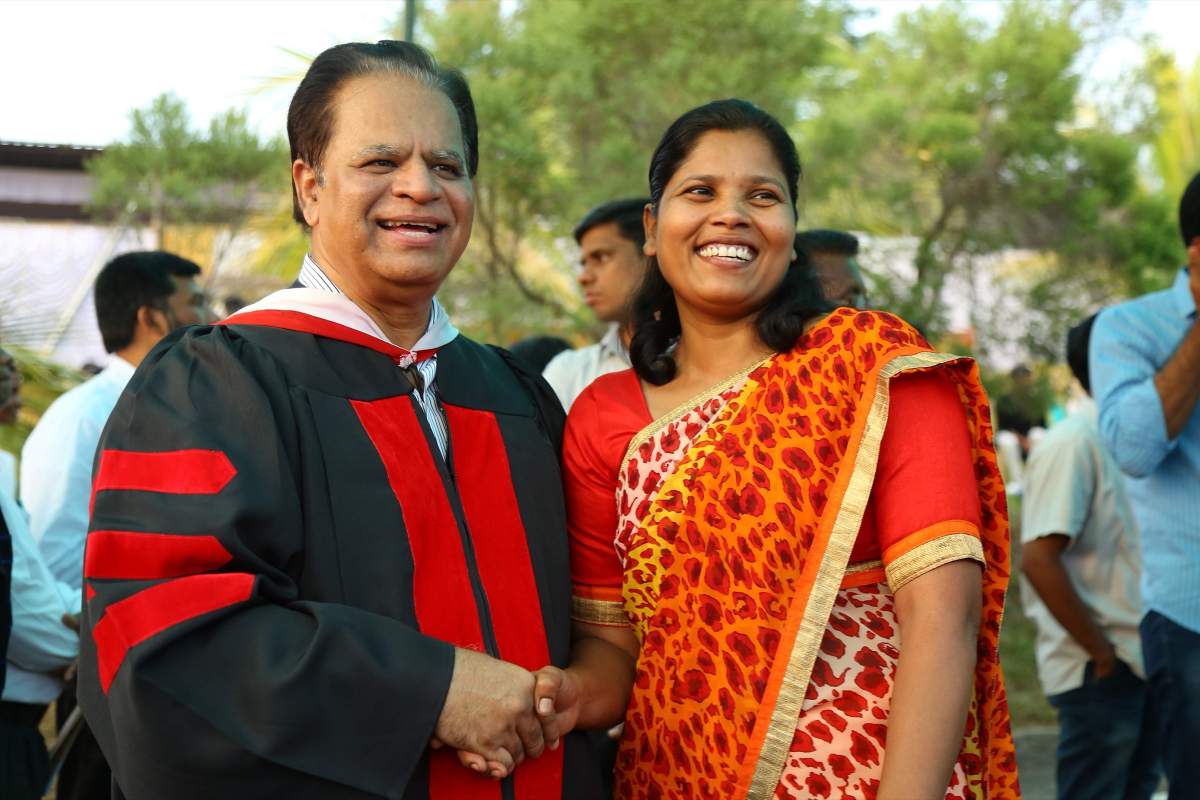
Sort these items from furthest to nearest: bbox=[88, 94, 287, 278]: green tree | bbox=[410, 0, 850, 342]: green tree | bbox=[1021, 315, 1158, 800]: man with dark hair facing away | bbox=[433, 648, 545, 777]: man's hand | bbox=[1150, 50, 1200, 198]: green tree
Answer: bbox=[1150, 50, 1200, 198]: green tree, bbox=[88, 94, 287, 278]: green tree, bbox=[410, 0, 850, 342]: green tree, bbox=[1021, 315, 1158, 800]: man with dark hair facing away, bbox=[433, 648, 545, 777]: man's hand

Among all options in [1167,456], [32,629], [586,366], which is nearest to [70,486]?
[32,629]

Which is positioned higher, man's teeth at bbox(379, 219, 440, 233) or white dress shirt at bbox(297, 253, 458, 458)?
man's teeth at bbox(379, 219, 440, 233)

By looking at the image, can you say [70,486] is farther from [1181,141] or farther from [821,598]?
[1181,141]

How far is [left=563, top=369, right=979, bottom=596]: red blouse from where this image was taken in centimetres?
232

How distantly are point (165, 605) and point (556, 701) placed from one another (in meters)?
0.74

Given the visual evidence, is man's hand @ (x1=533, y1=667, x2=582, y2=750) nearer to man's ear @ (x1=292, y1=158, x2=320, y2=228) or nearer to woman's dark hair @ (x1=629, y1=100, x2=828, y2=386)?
woman's dark hair @ (x1=629, y1=100, x2=828, y2=386)

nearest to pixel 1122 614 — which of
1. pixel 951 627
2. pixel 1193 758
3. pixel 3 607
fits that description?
pixel 1193 758

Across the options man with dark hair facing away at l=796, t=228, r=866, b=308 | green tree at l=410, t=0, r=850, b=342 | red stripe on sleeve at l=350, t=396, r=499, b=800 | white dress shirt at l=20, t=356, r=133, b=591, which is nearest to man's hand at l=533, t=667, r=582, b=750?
red stripe on sleeve at l=350, t=396, r=499, b=800

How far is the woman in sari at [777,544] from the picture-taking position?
2.31 m

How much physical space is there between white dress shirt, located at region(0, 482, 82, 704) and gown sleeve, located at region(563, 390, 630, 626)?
2.06m

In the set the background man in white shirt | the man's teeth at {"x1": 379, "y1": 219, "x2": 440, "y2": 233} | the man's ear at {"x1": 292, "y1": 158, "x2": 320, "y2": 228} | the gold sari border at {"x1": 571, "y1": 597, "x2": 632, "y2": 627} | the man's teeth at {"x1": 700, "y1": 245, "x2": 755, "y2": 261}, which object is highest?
the man's ear at {"x1": 292, "y1": 158, "x2": 320, "y2": 228}

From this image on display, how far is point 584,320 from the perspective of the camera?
10.7 meters

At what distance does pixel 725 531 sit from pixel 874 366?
44cm

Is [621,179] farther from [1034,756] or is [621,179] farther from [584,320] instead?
[1034,756]
